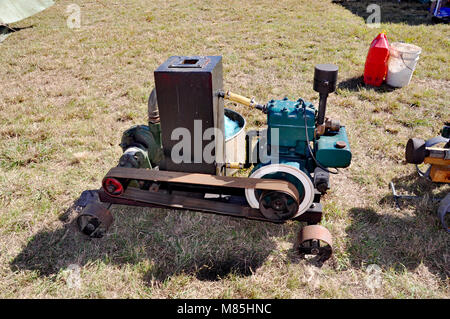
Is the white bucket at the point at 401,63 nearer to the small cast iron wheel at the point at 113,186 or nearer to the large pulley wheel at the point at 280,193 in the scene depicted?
the large pulley wheel at the point at 280,193

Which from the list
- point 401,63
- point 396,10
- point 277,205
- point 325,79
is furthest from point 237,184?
point 396,10

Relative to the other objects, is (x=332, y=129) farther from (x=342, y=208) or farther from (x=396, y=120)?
(x=396, y=120)

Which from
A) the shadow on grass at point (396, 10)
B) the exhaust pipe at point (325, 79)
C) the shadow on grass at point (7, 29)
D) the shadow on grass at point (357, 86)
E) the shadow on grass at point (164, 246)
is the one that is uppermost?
the exhaust pipe at point (325, 79)

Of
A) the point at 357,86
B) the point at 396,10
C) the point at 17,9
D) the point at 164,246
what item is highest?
the point at 17,9

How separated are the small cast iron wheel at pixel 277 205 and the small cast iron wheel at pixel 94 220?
160 centimetres

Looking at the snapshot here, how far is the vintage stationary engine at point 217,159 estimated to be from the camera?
3.08 m

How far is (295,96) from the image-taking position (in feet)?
19.9

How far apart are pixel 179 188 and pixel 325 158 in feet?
5.21

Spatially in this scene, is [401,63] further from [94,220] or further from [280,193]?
[94,220]

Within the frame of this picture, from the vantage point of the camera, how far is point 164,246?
3344mm

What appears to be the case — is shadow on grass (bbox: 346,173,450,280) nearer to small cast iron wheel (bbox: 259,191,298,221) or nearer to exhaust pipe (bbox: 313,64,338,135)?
small cast iron wheel (bbox: 259,191,298,221)

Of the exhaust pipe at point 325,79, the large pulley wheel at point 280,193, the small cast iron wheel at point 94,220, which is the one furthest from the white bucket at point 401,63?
the small cast iron wheel at point 94,220

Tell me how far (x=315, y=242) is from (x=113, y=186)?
2.08m

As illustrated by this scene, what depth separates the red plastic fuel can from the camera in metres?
6.09
